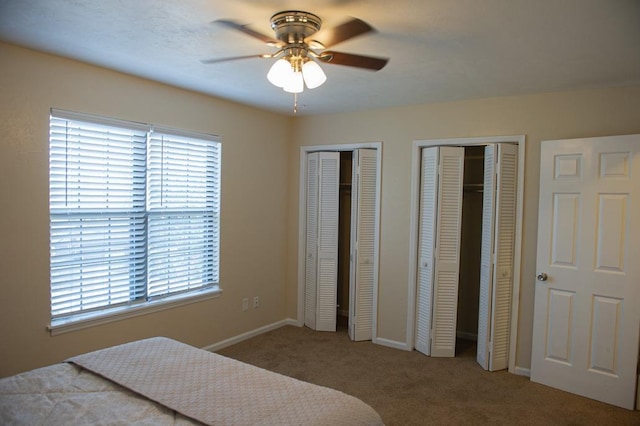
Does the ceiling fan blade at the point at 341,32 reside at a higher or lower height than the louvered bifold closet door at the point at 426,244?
higher

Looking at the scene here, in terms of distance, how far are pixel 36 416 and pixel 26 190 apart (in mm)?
1661

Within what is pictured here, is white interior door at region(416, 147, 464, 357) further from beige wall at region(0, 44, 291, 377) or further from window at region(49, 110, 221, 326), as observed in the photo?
window at region(49, 110, 221, 326)

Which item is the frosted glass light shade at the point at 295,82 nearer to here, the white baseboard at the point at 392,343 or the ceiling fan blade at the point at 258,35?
the ceiling fan blade at the point at 258,35

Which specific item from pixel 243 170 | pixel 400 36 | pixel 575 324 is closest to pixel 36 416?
pixel 400 36

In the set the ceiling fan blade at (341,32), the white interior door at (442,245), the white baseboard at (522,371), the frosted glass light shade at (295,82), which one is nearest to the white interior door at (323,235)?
the white interior door at (442,245)

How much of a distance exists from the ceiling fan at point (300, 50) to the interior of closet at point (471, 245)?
9.48 feet

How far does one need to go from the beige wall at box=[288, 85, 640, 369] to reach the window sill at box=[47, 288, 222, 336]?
4.52 feet

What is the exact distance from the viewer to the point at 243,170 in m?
4.44

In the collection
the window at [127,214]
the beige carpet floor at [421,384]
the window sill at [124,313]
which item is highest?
the window at [127,214]

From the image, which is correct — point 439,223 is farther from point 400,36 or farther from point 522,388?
point 400,36

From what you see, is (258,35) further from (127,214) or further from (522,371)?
(522,371)

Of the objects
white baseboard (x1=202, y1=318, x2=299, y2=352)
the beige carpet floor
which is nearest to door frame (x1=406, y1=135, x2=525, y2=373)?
the beige carpet floor

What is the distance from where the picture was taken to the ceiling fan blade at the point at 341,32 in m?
2.02

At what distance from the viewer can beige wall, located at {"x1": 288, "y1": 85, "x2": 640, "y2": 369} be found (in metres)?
3.44
